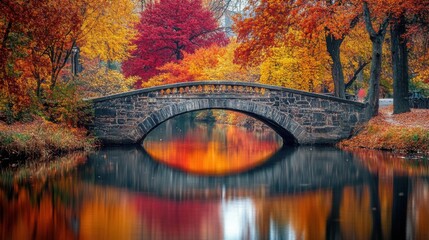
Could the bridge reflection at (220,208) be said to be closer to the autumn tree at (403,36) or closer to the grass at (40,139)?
the grass at (40,139)

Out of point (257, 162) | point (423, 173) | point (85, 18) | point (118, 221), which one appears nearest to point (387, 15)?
point (257, 162)

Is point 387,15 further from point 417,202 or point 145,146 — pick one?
point 417,202

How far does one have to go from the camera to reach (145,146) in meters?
27.9

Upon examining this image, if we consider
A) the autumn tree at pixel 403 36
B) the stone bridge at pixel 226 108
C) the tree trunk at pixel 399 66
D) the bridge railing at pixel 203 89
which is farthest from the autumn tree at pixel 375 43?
the bridge railing at pixel 203 89

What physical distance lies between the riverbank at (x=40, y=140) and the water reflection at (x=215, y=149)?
8.58ft

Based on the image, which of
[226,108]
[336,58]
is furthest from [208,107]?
[336,58]

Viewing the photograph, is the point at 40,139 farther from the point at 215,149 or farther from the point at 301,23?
the point at 301,23

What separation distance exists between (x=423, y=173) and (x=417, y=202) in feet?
12.9

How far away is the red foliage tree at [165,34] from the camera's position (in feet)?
140

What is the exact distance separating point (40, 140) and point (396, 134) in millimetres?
11268

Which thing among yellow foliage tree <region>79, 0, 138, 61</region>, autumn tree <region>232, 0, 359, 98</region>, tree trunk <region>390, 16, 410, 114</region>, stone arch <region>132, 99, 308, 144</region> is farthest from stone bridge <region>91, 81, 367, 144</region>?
yellow foliage tree <region>79, 0, 138, 61</region>

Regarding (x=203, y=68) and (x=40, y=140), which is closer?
(x=40, y=140)

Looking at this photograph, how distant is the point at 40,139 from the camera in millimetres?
20844

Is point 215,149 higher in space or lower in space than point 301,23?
lower
